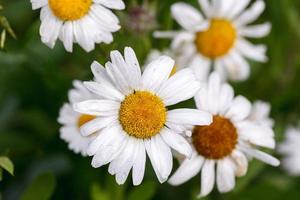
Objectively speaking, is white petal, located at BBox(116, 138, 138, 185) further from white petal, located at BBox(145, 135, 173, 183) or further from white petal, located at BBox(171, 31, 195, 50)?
white petal, located at BBox(171, 31, 195, 50)

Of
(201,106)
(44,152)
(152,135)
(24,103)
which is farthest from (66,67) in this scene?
(152,135)

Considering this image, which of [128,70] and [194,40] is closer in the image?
[128,70]

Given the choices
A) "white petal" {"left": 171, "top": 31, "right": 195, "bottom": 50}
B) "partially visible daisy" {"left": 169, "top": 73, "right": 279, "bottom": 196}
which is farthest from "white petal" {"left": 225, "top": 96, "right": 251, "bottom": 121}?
"white petal" {"left": 171, "top": 31, "right": 195, "bottom": 50}

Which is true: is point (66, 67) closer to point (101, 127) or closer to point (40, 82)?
point (40, 82)

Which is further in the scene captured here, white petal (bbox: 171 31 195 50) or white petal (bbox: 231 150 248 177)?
white petal (bbox: 171 31 195 50)

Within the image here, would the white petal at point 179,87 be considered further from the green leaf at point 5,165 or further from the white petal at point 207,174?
the green leaf at point 5,165

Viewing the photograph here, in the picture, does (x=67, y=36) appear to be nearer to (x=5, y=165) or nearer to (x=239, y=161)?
(x=5, y=165)
